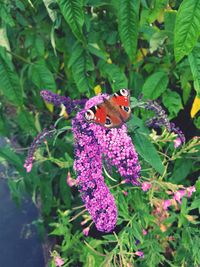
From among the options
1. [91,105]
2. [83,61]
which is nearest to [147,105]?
[91,105]

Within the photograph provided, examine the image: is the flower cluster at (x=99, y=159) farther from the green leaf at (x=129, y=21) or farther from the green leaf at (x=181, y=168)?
the green leaf at (x=181, y=168)

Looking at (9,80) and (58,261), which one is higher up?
(9,80)

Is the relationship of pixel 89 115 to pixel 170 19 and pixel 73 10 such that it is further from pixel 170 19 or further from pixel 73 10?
pixel 170 19

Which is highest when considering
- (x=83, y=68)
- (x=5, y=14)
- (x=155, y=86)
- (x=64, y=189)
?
(x=5, y=14)

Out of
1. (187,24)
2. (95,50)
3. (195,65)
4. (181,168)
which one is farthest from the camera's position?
(181,168)

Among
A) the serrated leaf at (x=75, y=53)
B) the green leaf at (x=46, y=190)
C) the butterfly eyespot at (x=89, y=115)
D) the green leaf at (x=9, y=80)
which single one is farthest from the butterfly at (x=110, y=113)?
the green leaf at (x=46, y=190)

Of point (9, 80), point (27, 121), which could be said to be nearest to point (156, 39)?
point (9, 80)
